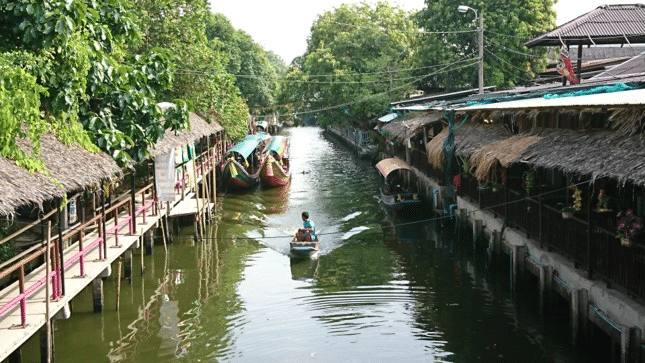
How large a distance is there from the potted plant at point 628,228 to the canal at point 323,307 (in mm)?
2525

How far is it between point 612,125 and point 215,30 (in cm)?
4493

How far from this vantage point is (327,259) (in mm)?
20781

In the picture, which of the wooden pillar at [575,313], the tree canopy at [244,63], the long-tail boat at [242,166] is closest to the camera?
the wooden pillar at [575,313]

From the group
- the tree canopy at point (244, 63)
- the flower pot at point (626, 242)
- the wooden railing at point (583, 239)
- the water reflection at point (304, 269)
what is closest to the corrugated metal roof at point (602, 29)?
the wooden railing at point (583, 239)

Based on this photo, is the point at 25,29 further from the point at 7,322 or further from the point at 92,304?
the point at 92,304

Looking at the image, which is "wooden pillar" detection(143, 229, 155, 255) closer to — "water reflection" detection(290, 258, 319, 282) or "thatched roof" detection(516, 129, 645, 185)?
"water reflection" detection(290, 258, 319, 282)

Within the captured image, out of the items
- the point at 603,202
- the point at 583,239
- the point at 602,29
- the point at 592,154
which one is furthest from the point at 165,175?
the point at 602,29

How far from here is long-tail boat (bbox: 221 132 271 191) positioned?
111 ft

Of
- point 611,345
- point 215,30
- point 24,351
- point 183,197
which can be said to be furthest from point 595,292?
point 215,30

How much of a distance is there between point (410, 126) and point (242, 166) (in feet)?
30.6

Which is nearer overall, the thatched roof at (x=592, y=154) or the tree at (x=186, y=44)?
the thatched roof at (x=592, y=154)

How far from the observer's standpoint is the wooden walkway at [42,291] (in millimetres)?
10195

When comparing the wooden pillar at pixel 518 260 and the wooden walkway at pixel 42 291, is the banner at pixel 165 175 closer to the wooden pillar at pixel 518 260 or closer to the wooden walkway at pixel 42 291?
the wooden walkway at pixel 42 291

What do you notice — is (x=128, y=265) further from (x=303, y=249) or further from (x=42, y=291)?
(x=42, y=291)
